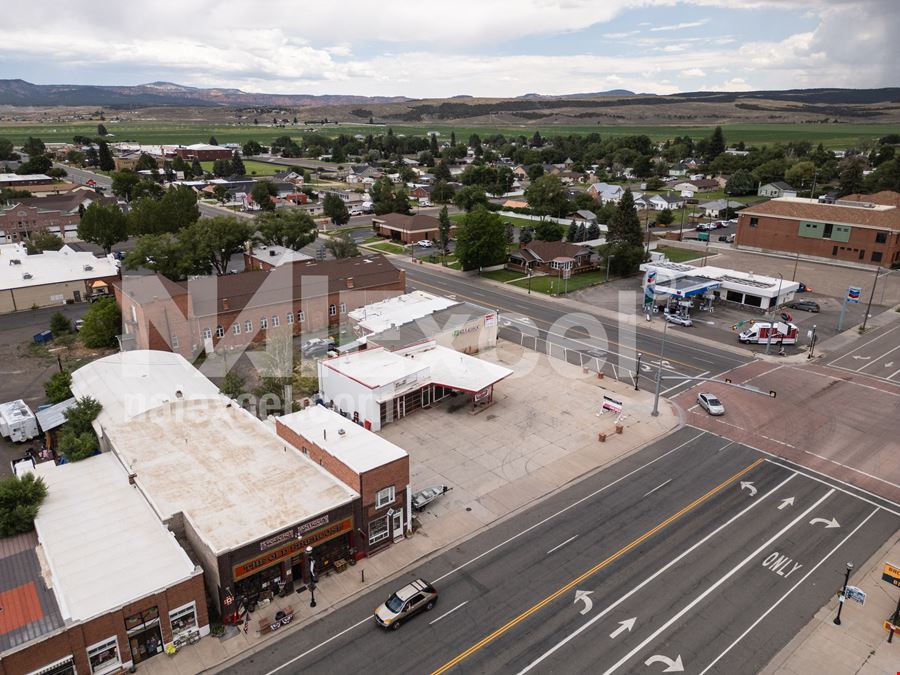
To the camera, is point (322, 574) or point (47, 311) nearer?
point (322, 574)

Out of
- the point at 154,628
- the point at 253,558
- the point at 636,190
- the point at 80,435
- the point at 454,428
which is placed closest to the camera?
the point at 154,628

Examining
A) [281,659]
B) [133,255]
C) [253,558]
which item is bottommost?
[281,659]

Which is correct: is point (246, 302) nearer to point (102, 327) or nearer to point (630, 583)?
point (102, 327)

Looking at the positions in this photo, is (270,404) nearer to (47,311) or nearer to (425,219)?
(47,311)

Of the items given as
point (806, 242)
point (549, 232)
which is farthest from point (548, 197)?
point (806, 242)

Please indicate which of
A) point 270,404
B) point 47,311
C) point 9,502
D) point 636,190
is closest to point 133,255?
point 47,311

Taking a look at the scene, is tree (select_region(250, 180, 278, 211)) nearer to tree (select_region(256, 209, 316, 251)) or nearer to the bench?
tree (select_region(256, 209, 316, 251))

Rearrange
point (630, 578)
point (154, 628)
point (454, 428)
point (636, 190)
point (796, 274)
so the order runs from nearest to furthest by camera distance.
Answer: point (154, 628) → point (630, 578) → point (454, 428) → point (796, 274) → point (636, 190)
